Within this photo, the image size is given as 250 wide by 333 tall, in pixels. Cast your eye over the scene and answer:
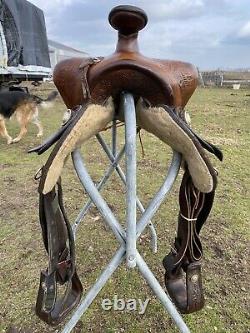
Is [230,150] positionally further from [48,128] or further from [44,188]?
[44,188]

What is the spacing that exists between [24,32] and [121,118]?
672 cm

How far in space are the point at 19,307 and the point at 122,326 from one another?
1.78 ft

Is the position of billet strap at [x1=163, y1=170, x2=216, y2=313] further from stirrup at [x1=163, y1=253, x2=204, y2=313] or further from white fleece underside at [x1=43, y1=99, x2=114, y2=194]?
white fleece underside at [x1=43, y1=99, x2=114, y2=194]

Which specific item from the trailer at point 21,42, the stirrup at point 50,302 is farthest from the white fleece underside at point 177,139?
the trailer at point 21,42

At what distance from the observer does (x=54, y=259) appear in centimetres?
105

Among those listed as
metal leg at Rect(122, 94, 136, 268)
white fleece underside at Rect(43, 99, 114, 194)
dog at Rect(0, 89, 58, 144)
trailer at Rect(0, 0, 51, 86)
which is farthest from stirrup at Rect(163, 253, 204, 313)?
trailer at Rect(0, 0, 51, 86)

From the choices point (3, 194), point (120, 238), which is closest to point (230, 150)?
point (3, 194)

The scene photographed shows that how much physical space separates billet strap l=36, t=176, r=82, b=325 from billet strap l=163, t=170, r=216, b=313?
0.38 meters

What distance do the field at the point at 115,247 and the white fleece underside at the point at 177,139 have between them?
35.2 inches

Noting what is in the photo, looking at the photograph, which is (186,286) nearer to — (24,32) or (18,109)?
(18,109)

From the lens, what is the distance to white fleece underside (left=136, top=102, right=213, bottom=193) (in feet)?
3.05

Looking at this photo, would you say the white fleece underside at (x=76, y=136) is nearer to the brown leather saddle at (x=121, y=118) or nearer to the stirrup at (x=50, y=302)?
the brown leather saddle at (x=121, y=118)

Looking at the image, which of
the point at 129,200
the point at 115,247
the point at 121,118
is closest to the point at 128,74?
the point at 121,118

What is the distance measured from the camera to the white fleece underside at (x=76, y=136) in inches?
35.8
